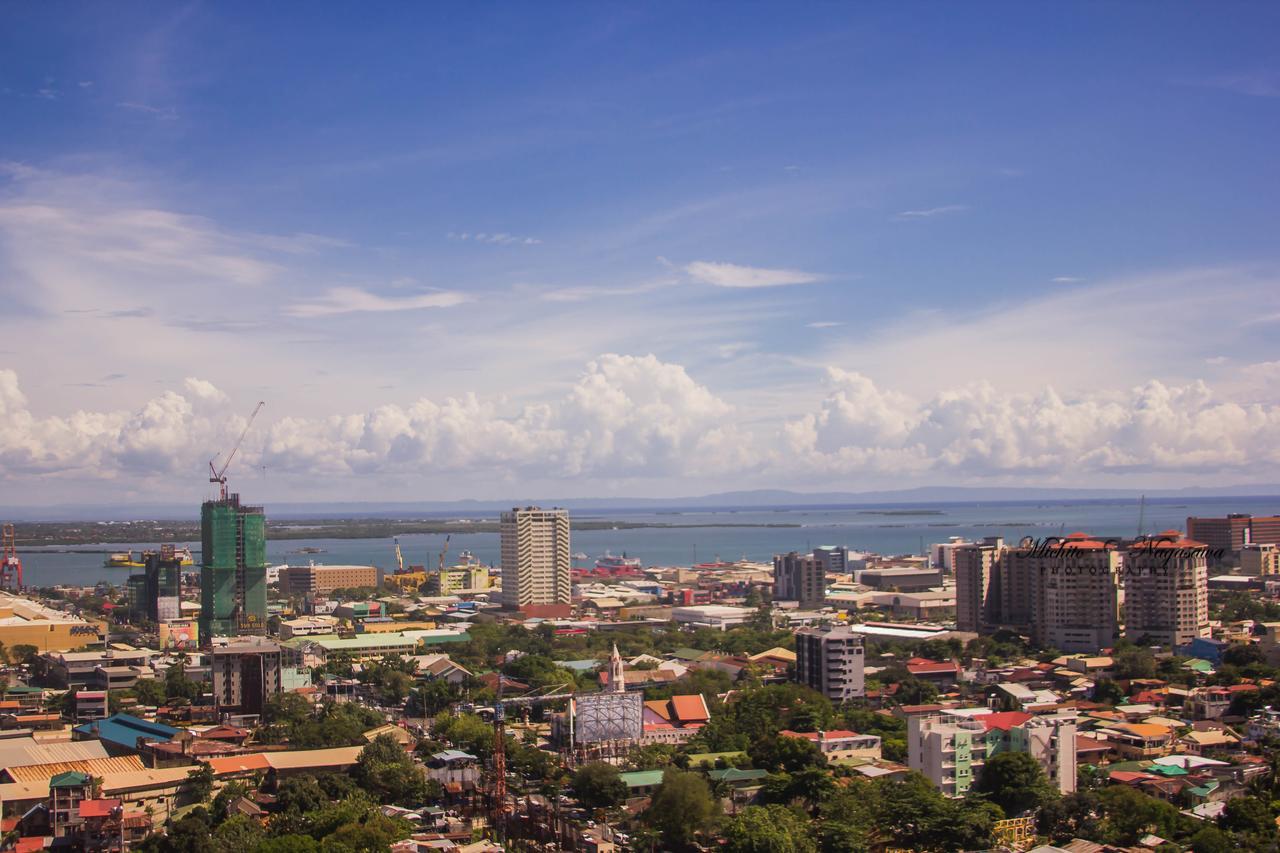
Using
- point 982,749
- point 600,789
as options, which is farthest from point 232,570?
point 982,749

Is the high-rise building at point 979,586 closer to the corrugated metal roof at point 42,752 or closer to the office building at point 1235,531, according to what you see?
the corrugated metal roof at point 42,752

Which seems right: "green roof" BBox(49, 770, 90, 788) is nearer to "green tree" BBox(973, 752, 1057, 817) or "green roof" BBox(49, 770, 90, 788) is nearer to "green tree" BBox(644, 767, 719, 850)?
"green tree" BBox(644, 767, 719, 850)

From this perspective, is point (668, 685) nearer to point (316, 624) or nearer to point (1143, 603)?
point (1143, 603)

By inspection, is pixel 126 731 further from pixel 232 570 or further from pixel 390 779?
pixel 232 570

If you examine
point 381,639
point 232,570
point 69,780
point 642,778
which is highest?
point 232,570

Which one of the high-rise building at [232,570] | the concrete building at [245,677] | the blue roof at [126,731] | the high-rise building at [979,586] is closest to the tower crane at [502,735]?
the concrete building at [245,677]

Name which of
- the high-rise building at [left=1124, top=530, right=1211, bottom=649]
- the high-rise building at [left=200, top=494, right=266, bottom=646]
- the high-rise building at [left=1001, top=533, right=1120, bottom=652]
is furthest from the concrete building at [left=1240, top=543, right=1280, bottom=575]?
the high-rise building at [left=200, top=494, right=266, bottom=646]

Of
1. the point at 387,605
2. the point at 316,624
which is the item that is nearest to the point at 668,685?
the point at 316,624
